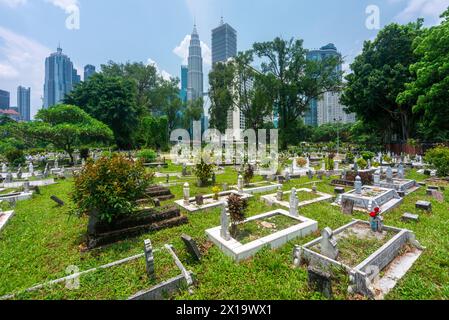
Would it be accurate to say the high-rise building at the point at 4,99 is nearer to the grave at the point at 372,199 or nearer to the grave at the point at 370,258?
the grave at the point at 372,199

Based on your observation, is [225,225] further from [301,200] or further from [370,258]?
[301,200]

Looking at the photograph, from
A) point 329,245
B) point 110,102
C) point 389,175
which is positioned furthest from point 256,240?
point 110,102

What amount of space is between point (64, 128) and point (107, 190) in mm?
15396

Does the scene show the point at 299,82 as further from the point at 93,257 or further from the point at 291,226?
the point at 93,257

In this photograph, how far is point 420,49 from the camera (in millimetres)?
17078

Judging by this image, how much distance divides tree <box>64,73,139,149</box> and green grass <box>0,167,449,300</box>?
25122 millimetres

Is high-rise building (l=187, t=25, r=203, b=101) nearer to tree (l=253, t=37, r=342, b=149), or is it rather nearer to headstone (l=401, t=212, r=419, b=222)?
tree (l=253, t=37, r=342, b=149)

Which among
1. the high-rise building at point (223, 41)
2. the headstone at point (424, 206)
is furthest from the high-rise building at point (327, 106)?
the high-rise building at point (223, 41)

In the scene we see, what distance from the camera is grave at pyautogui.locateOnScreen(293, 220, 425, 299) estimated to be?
307cm

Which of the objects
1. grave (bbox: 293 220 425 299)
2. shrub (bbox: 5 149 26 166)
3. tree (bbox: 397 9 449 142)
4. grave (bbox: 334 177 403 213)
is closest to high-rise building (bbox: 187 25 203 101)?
shrub (bbox: 5 149 26 166)

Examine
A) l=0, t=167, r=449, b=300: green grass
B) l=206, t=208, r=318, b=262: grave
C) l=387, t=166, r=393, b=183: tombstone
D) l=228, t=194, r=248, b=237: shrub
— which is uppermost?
l=387, t=166, r=393, b=183: tombstone

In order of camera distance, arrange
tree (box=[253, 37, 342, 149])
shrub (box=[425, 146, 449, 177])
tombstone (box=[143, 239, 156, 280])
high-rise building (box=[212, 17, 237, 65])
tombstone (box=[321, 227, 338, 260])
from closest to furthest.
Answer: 1. tombstone (box=[143, 239, 156, 280])
2. tombstone (box=[321, 227, 338, 260])
3. shrub (box=[425, 146, 449, 177])
4. tree (box=[253, 37, 342, 149])
5. high-rise building (box=[212, 17, 237, 65])

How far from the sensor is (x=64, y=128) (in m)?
16.2
